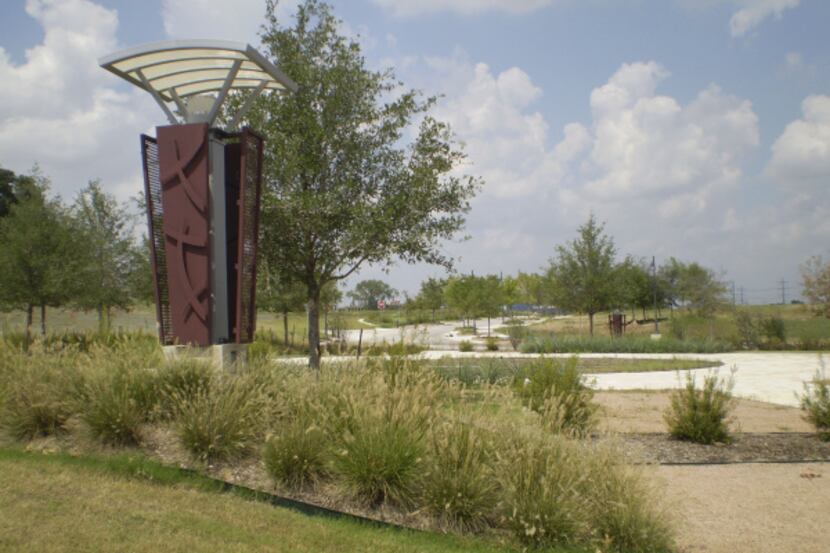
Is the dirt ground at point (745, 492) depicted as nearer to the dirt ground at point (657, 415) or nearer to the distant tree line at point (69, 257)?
the dirt ground at point (657, 415)

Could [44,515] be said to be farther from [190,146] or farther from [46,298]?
[46,298]

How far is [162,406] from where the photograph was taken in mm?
6090

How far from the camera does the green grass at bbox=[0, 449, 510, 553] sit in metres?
3.70

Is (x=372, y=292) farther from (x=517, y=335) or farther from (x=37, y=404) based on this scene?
(x=37, y=404)

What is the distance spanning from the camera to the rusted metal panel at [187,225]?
304 inches

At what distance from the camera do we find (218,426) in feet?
17.7

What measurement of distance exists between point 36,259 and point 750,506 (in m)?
22.7

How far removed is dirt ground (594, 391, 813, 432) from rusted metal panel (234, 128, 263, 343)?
4619 millimetres

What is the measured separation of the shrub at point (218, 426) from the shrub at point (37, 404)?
145 cm

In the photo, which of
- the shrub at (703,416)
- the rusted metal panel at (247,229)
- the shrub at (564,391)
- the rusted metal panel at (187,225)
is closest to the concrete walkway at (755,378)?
the shrub at (703,416)

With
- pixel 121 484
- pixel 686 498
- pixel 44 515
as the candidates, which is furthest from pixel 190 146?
pixel 686 498

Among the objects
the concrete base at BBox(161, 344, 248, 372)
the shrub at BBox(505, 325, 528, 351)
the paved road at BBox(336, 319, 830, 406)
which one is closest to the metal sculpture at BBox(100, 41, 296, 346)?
the concrete base at BBox(161, 344, 248, 372)

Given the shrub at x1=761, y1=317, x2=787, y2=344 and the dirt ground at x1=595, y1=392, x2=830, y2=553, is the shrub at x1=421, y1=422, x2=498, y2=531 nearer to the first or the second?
the dirt ground at x1=595, y1=392, x2=830, y2=553

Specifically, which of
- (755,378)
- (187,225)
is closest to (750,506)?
(187,225)
